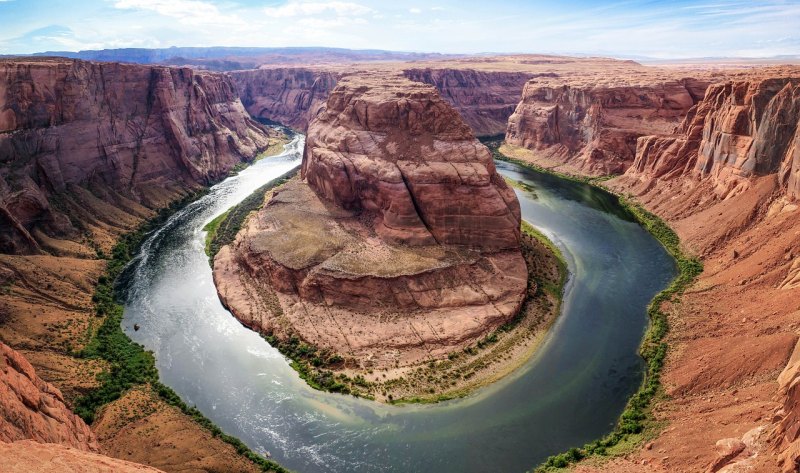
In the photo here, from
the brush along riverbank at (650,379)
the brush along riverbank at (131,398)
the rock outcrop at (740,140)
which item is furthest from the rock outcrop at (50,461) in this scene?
the rock outcrop at (740,140)

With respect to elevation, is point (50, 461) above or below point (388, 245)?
below

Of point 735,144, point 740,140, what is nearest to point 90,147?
point 735,144

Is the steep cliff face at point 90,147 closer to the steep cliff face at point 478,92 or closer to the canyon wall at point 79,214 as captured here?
the canyon wall at point 79,214

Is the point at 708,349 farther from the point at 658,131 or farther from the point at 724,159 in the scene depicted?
the point at 658,131

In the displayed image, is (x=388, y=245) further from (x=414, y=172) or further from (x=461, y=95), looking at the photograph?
(x=461, y=95)

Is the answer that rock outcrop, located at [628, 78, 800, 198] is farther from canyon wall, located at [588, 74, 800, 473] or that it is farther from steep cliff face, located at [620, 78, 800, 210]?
canyon wall, located at [588, 74, 800, 473]

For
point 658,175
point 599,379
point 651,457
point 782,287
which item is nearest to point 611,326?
point 599,379

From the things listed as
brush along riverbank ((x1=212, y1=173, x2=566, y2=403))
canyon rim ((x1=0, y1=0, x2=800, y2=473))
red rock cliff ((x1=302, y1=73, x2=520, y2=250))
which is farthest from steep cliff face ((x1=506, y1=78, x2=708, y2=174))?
brush along riverbank ((x1=212, y1=173, x2=566, y2=403))
